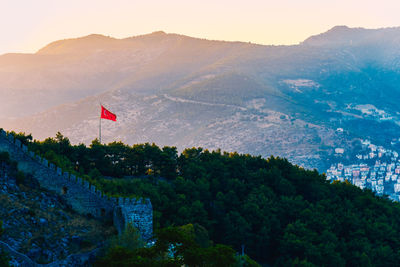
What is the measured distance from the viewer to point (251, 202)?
77.4 m

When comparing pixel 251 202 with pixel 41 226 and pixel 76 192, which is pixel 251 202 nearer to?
pixel 76 192

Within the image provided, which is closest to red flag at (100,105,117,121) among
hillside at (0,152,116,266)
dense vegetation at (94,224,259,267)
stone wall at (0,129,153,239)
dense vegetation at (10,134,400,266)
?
dense vegetation at (10,134,400,266)

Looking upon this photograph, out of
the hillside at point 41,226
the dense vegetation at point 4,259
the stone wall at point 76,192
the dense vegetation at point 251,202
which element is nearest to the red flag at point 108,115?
the dense vegetation at point 251,202

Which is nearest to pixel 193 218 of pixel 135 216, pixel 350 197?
pixel 135 216

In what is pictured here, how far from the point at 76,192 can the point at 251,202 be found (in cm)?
3138

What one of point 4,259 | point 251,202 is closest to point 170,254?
point 4,259

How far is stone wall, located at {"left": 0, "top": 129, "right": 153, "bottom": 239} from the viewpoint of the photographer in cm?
5022

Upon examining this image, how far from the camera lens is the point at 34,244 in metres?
43.8

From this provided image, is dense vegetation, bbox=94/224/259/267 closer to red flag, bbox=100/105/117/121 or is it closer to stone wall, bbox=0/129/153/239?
stone wall, bbox=0/129/153/239

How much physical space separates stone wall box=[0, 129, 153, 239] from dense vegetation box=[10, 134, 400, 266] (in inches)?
339

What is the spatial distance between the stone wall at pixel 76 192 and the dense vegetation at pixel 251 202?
8.60 m

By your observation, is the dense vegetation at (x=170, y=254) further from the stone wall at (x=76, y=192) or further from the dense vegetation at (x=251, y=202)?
the dense vegetation at (x=251, y=202)

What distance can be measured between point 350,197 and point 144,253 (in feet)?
191

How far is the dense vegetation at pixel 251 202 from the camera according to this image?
69625 millimetres
